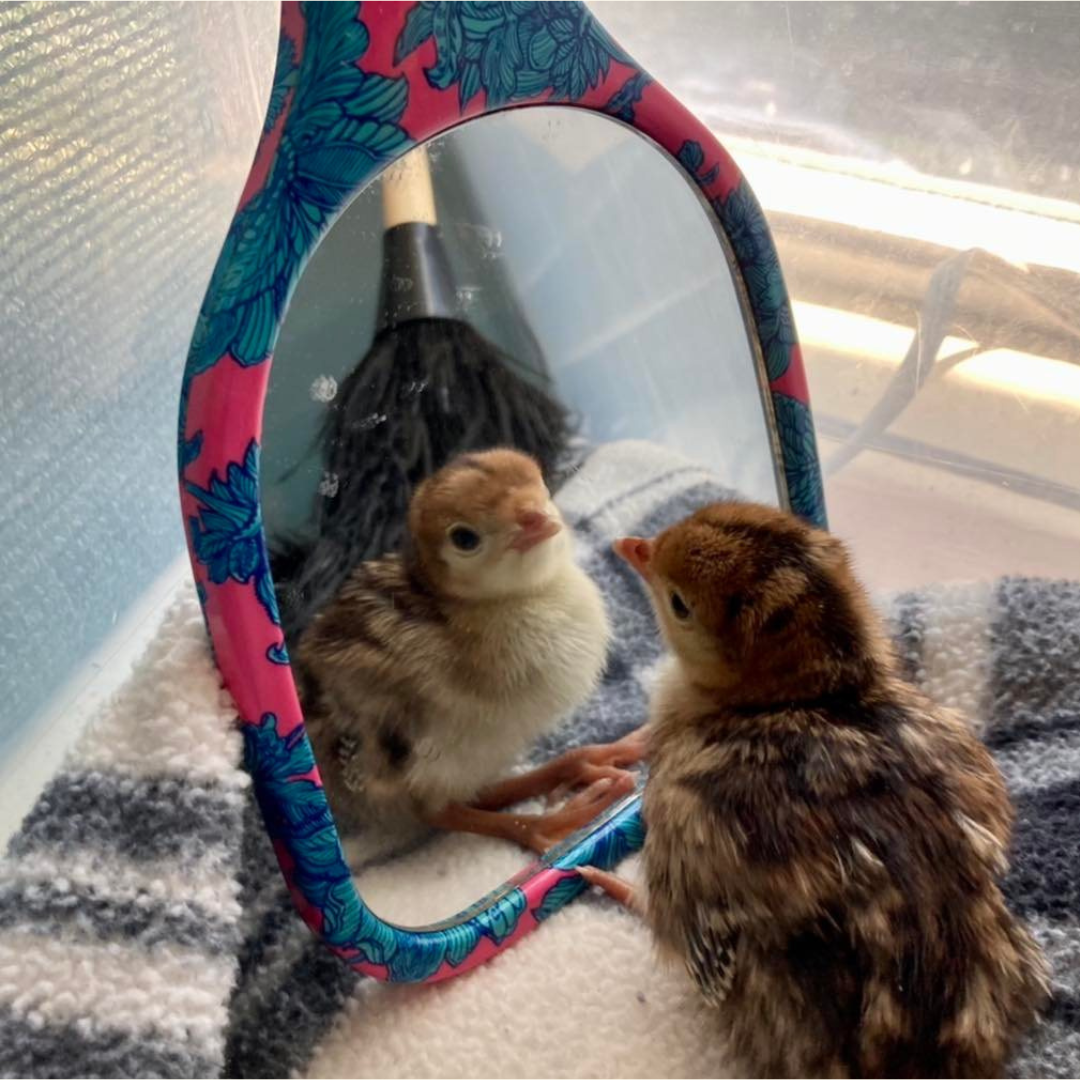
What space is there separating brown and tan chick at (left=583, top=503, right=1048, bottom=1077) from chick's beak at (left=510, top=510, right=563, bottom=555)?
0.27ft

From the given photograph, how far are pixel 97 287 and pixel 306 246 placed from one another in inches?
20.0

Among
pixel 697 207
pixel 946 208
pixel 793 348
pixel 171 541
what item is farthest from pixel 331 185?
pixel 946 208

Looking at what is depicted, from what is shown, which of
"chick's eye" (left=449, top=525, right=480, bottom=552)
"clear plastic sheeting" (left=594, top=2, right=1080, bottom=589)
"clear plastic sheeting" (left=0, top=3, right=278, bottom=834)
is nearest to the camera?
"chick's eye" (left=449, top=525, right=480, bottom=552)

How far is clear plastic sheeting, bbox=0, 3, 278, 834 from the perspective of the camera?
1.01 m

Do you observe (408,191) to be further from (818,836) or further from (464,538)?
(818,836)

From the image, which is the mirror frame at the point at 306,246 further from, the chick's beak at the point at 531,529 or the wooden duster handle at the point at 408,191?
the chick's beak at the point at 531,529

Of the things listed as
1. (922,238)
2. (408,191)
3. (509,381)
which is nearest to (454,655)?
(509,381)

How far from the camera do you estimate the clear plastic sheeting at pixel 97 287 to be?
101 cm

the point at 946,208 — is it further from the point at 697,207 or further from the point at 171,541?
the point at 171,541

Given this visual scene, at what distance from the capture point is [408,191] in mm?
798

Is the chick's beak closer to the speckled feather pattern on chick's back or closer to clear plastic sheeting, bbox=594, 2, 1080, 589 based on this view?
the speckled feather pattern on chick's back

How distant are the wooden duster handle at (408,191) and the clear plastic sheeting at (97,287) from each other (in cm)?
38

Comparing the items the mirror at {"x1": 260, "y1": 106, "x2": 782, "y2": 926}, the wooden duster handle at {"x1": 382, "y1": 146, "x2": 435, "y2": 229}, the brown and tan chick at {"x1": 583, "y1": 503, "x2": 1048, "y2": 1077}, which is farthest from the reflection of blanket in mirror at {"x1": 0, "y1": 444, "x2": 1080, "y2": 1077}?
the wooden duster handle at {"x1": 382, "y1": 146, "x2": 435, "y2": 229}

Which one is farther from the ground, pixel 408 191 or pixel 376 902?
pixel 408 191
